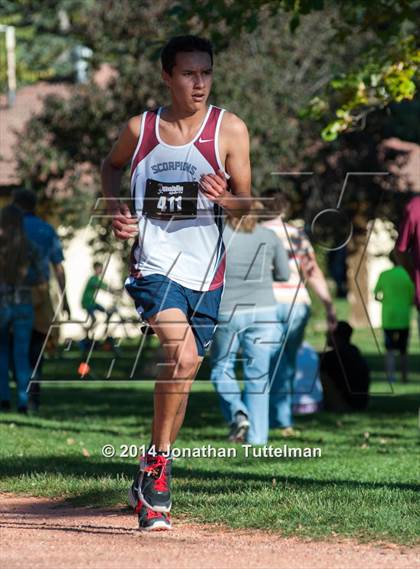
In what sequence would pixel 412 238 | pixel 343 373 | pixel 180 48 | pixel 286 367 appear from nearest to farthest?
pixel 180 48, pixel 412 238, pixel 286 367, pixel 343 373

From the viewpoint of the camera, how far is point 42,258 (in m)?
13.4

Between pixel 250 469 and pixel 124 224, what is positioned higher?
pixel 124 224

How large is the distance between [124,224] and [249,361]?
16.1ft

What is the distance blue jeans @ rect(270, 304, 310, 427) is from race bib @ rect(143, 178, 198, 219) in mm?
5435

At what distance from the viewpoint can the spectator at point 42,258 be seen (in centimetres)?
1337

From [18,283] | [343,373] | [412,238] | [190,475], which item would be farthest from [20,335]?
[412,238]

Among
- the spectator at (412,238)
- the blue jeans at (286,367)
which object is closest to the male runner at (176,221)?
the spectator at (412,238)

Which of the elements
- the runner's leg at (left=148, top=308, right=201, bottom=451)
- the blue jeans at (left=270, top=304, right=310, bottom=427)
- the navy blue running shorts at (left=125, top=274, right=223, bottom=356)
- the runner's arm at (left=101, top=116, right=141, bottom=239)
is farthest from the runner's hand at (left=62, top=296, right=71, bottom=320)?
the runner's leg at (left=148, top=308, right=201, bottom=451)

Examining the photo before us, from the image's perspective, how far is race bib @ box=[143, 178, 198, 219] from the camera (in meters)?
6.35

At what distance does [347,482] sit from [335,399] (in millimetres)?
6537

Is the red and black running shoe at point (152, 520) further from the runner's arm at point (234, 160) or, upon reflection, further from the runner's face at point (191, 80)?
the runner's face at point (191, 80)

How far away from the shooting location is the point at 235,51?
27688mm

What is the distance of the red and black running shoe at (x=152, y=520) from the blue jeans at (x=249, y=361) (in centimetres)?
463

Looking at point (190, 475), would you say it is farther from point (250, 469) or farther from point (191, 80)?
point (191, 80)
